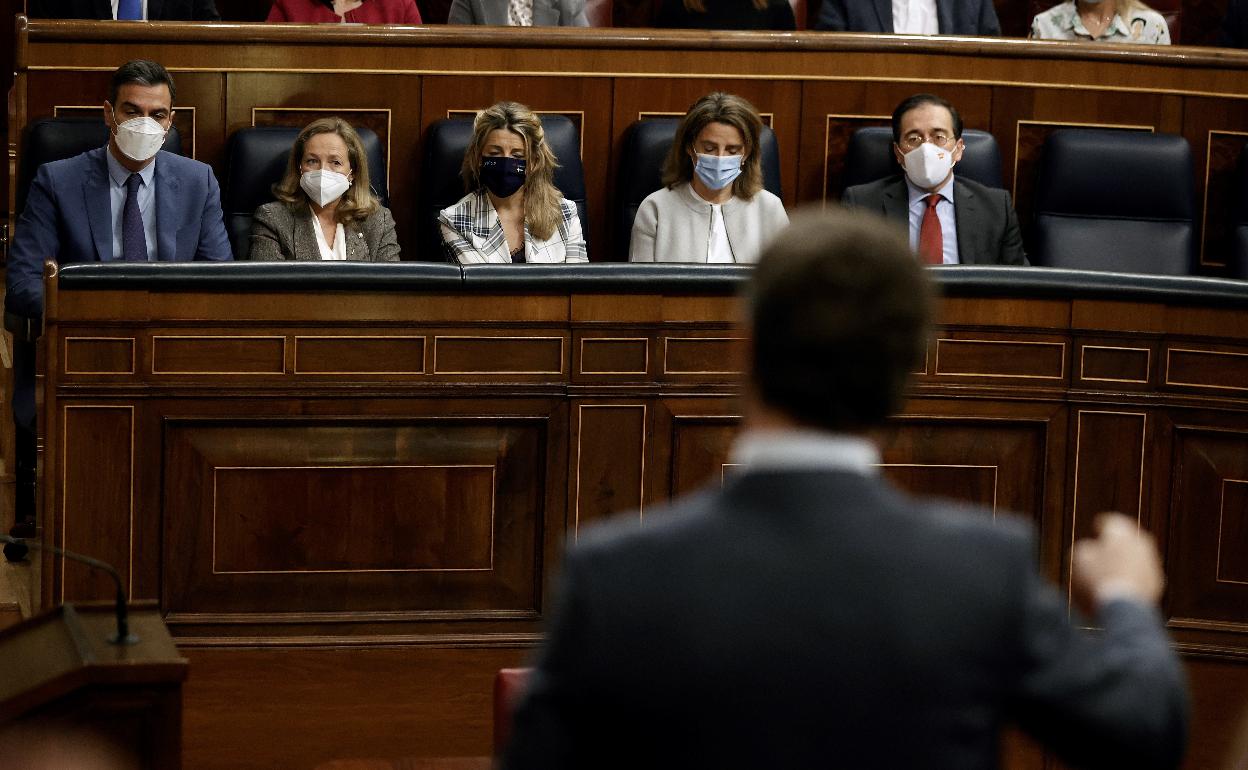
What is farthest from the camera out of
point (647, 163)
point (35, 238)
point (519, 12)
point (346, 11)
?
point (519, 12)

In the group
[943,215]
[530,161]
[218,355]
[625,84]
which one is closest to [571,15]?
[625,84]

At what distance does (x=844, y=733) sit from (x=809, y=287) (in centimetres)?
21

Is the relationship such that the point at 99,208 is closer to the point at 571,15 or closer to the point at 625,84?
the point at 625,84

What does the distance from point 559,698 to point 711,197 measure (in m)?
2.53

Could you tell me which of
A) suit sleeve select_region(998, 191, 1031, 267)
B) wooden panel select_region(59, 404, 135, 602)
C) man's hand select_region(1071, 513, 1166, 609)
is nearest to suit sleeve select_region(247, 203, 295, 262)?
wooden panel select_region(59, 404, 135, 602)

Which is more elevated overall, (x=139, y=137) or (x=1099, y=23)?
(x=1099, y=23)

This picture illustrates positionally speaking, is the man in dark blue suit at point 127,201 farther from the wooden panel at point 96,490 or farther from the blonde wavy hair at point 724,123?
the blonde wavy hair at point 724,123

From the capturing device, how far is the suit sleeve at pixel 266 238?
10.4 feet

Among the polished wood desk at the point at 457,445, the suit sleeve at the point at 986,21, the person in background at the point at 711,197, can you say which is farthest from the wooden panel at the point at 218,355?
the suit sleeve at the point at 986,21

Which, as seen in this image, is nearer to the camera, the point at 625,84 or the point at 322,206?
the point at 322,206

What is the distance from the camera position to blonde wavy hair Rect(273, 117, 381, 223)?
3.19 meters

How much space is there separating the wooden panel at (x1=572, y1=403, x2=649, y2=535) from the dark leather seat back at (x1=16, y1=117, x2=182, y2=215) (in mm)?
1190

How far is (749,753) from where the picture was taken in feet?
2.73

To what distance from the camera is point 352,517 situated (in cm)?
243
